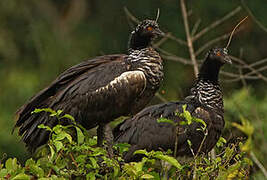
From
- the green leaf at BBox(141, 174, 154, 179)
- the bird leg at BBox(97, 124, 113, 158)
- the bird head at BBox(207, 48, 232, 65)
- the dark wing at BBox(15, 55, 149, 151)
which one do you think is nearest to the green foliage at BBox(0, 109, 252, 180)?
the green leaf at BBox(141, 174, 154, 179)

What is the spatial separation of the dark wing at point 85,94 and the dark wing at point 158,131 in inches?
24.0

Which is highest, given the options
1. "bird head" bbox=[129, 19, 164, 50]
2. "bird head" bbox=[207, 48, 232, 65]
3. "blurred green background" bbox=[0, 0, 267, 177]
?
"bird head" bbox=[129, 19, 164, 50]

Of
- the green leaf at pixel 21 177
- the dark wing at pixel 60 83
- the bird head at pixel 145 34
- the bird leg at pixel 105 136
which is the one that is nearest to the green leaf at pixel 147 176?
the green leaf at pixel 21 177

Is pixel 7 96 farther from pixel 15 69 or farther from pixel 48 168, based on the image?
pixel 48 168

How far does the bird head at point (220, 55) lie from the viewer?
519 centimetres

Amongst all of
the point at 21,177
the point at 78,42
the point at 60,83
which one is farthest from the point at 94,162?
the point at 78,42

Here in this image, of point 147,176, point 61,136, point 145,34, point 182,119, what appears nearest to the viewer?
point 147,176

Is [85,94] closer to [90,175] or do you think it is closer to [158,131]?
[158,131]

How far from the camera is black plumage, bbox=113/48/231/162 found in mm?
5027

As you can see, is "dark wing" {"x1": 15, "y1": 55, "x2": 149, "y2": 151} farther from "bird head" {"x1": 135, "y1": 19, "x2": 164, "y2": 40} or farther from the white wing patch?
"bird head" {"x1": 135, "y1": 19, "x2": 164, "y2": 40}

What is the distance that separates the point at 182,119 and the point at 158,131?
0.21 meters

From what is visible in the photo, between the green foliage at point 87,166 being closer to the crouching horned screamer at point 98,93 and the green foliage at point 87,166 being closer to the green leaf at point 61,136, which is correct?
the green leaf at point 61,136

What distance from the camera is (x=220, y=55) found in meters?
5.24

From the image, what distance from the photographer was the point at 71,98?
4.46 metres
